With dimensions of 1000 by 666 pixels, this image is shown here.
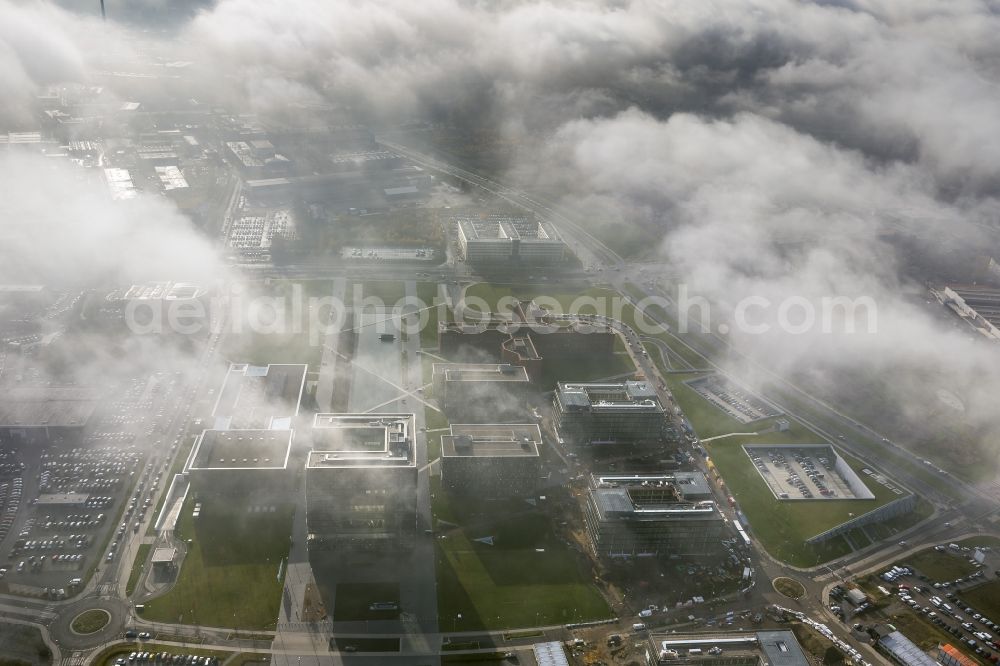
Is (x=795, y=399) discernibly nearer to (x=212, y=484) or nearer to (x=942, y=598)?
(x=942, y=598)

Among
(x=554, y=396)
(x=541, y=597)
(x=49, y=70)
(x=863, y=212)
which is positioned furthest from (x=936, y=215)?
(x=49, y=70)

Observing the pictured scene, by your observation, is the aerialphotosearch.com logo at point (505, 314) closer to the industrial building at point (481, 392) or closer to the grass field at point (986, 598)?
the industrial building at point (481, 392)

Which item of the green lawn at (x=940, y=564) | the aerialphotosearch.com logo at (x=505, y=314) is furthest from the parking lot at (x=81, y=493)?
the green lawn at (x=940, y=564)

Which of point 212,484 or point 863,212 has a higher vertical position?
point 863,212

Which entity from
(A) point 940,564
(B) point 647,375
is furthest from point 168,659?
(A) point 940,564

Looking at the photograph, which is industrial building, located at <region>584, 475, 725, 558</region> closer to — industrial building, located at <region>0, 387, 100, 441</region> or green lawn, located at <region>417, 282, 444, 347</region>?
green lawn, located at <region>417, 282, 444, 347</region>

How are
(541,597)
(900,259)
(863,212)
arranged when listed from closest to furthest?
(541,597), (900,259), (863,212)

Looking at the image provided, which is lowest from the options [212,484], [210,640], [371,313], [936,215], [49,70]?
[210,640]
